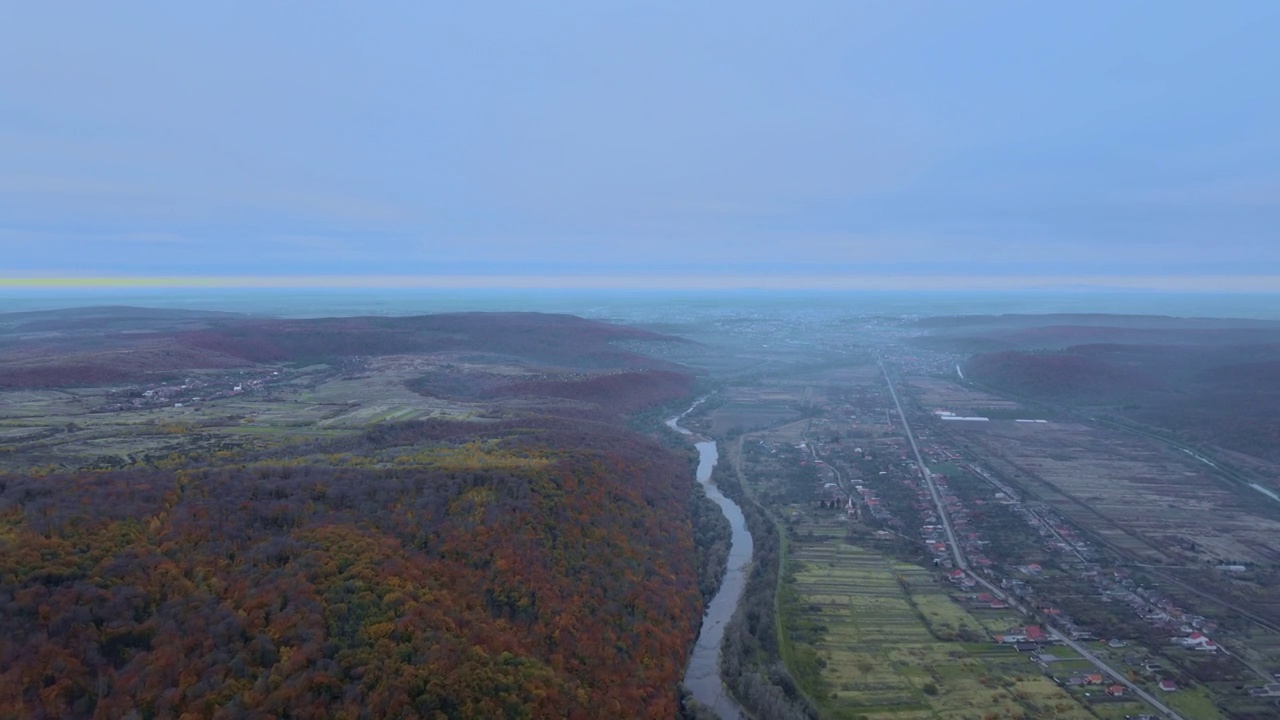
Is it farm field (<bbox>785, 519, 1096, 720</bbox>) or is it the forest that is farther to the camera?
farm field (<bbox>785, 519, 1096, 720</bbox>)

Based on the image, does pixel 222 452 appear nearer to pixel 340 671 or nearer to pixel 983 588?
pixel 340 671

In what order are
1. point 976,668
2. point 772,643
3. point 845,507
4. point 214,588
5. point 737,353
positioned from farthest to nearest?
point 737,353
point 845,507
point 772,643
point 976,668
point 214,588

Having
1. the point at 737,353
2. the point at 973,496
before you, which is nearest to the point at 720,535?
the point at 973,496

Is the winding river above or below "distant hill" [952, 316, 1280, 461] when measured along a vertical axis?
below

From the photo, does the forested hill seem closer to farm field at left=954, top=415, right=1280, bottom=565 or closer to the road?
the road

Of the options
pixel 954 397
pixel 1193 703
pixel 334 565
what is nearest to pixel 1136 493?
pixel 1193 703

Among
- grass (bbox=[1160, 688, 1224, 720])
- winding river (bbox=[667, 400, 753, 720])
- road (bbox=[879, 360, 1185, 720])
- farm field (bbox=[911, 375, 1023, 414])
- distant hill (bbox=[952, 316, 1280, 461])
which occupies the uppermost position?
distant hill (bbox=[952, 316, 1280, 461])

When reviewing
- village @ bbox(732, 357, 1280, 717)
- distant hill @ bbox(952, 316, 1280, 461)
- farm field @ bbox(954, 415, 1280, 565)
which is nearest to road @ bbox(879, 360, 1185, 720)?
village @ bbox(732, 357, 1280, 717)

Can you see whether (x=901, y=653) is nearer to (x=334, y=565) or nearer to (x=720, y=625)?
(x=720, y=625)
